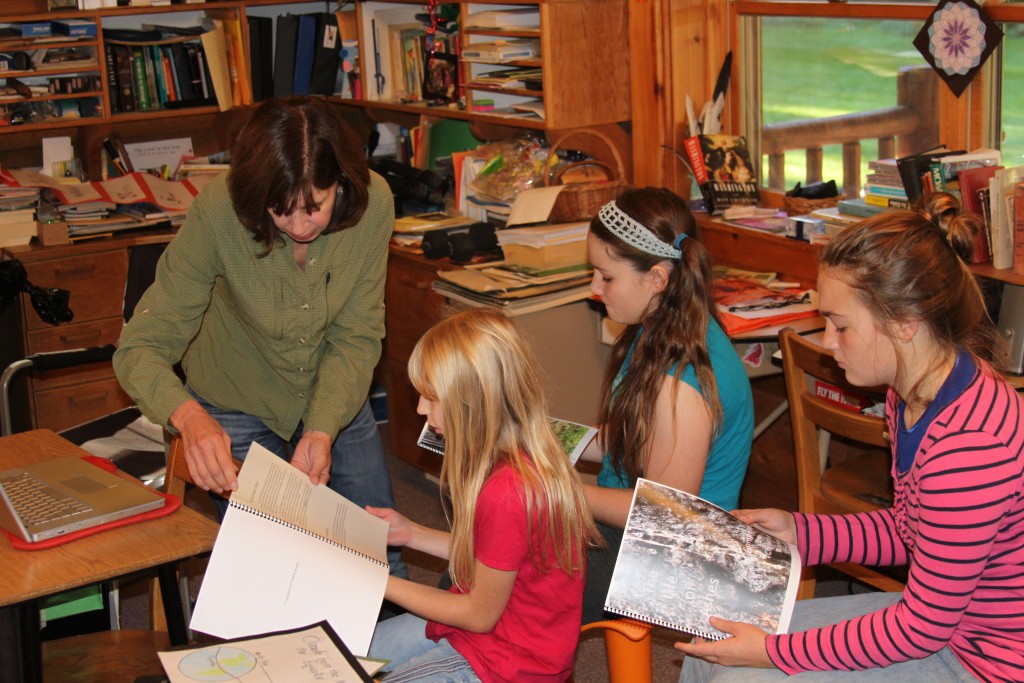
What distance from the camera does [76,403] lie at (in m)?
3.66

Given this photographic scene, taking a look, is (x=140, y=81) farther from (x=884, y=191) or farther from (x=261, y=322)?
(x=884, y=191)

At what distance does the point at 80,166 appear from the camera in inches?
158

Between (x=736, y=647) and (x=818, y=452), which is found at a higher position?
(x=736, y=647)

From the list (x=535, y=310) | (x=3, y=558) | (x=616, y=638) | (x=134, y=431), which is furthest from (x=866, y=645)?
(x=134, y=431)

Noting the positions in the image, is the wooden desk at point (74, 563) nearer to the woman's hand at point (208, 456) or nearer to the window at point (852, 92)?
the woman's hand at point (208, 456)

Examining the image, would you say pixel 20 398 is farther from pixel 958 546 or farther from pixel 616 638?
pixel 958 546

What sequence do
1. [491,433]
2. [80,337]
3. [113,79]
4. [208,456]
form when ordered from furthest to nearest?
1. [113,79]
2. [80,337]
3. [208,456]
4. [491,433]

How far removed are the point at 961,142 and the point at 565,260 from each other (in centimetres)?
107

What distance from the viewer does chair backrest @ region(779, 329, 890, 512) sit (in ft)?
6.85

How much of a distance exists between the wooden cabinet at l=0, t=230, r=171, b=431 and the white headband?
89.3 inches

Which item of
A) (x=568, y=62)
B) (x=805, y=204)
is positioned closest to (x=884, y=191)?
(x=805, y=204)

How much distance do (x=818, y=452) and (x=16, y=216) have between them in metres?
2.73

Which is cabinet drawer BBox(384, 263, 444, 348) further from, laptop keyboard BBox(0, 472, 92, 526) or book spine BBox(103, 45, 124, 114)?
laptop keyboard BBox(0, 472, 92, 526)

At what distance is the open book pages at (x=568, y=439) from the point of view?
5.79 feet
